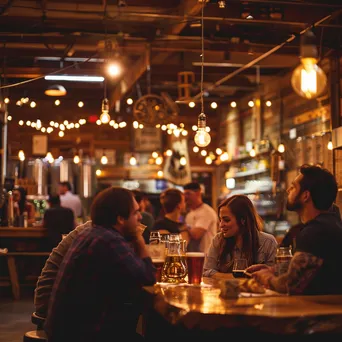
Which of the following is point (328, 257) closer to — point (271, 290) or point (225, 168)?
point (271, 290)

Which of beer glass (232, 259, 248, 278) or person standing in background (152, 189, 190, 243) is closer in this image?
beer glass (232, 259, 248, 278)

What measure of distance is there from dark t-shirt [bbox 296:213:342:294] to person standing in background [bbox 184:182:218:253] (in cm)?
535

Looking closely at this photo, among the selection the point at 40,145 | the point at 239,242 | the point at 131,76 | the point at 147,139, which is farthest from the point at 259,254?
the point at 40,145

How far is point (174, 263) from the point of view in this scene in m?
4.34

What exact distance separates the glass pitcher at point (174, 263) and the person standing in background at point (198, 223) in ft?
14.6

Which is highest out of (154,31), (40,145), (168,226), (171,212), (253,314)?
(154,31)

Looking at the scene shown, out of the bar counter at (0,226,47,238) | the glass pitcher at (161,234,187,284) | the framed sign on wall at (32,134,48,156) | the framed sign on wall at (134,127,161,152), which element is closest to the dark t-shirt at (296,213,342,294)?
the glass pitcher at (161,234,187,284)

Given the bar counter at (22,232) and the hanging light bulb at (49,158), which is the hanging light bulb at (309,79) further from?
the hanging light bulb at (49,158)

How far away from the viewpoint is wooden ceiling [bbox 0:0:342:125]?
8.69 meters

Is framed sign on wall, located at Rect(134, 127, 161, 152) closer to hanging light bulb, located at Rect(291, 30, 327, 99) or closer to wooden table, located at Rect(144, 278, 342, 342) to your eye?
hanging light bulb, located at Rect(291, 30, 327, 99)

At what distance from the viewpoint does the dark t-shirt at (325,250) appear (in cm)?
340

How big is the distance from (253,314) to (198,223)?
6.37 m

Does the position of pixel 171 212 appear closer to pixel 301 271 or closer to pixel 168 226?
pixel 168 226

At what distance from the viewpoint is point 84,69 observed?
12.8m
